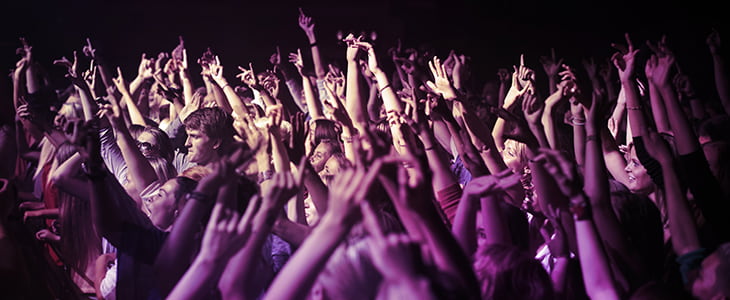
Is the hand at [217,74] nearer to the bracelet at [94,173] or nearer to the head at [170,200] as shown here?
Result: the head at [170,200]

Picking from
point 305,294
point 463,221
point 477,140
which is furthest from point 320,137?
point 305,294

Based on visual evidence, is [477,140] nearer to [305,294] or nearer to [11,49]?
[305,294]

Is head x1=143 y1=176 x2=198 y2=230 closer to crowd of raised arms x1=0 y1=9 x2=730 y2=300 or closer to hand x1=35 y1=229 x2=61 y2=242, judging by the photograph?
crowd of raised arms x1=0 y1=9 x2=730 y2=300

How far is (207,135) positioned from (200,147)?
0.22 ft

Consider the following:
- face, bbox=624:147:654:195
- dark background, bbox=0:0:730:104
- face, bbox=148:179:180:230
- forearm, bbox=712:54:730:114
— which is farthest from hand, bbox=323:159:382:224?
dark background, bbox=0:0:730:104

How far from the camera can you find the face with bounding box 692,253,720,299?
6.33ft

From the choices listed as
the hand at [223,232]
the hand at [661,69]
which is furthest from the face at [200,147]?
the hand at [661,69]

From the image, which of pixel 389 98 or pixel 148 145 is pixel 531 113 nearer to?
pixel 389 98

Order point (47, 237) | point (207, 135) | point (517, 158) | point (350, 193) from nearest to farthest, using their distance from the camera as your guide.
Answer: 1. point (350, 193)
2. point (47, 237)
3. point (207, 135)
4. point (517, 158)

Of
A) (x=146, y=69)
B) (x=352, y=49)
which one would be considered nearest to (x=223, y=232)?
(x=352, y=49)

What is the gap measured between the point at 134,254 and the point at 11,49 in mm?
6004

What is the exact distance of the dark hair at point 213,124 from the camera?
2980mm

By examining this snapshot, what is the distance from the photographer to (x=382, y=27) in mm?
7910

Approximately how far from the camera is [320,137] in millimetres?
3713
